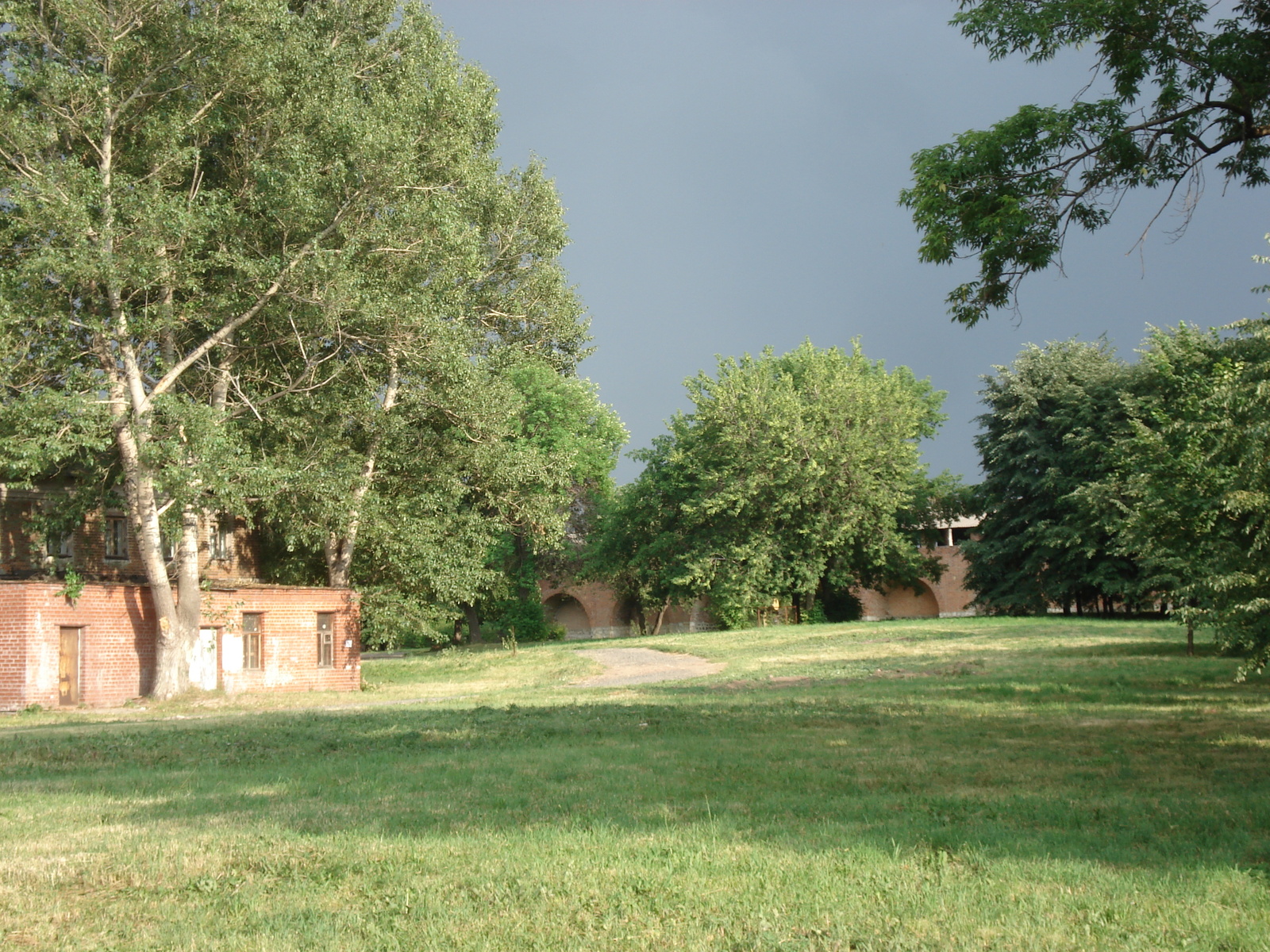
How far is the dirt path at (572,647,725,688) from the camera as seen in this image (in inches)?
1054

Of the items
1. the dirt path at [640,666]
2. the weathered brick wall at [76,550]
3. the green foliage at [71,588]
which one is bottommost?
the dirt path at [640,666]

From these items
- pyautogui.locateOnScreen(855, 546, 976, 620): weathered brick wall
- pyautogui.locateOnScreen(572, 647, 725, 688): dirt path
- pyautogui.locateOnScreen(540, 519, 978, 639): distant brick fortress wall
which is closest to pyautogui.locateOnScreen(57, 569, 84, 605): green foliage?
pyautogui.locateOnScreen(572, 647, 725, 688): dirt path

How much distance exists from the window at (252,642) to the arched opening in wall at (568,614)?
3739 centimetres

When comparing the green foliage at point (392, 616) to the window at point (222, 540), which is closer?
the green foliage at point (392, 616)

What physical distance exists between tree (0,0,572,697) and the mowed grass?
742cm

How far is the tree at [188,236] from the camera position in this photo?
20891 millimetres

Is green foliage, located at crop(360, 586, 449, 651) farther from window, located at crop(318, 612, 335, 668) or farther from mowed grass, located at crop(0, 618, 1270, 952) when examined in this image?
mowed grass, located at crop(0, 618, 1270, 952)

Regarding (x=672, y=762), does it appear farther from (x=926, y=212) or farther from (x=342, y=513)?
(x=342, y=513)

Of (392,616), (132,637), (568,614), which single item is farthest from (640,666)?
(568,614)

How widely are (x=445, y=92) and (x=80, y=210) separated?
9.56 meters

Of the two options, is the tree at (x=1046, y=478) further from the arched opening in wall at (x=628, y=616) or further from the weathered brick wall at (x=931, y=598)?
the arched opening in wall at (x=628, y=616)

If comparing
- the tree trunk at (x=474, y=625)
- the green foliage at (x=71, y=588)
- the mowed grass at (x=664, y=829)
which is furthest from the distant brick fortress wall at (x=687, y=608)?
the mowed grass at (x=664, y=829)

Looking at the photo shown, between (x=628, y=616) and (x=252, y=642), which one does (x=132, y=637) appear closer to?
(x=252, y=642)

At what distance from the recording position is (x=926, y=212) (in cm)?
1103
